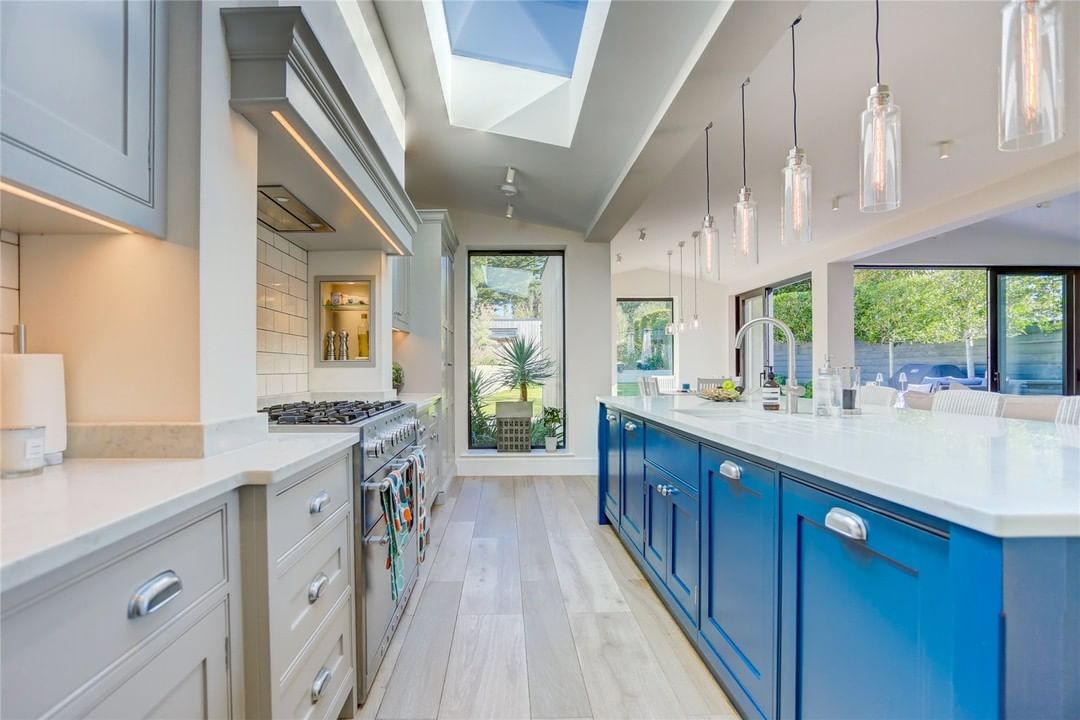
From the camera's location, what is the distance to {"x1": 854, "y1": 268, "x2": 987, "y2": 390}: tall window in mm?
6262

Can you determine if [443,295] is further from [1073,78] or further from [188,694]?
[1073,78]

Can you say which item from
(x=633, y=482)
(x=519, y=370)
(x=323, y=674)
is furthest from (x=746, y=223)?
(x=519, y=370)

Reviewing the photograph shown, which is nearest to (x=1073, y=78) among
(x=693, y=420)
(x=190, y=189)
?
(x=693, y=420)

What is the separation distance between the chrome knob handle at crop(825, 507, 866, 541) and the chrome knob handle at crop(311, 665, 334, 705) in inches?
52.9

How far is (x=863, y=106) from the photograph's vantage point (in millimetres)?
2885

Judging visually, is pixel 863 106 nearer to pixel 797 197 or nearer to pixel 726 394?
pixel 797 197

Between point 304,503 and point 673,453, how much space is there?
55.9 inches

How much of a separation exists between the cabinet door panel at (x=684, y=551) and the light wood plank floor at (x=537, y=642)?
0.20 meters

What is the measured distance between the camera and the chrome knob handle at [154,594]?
72 centimetres

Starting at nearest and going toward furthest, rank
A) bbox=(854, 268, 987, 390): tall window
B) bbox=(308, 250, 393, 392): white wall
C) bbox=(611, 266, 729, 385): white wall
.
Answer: bbox=(308, 250, 393, 392): white wall < bbox=(854, 268, 987, 390): tall window < bbox=(611, 266, 729, 385): white wall

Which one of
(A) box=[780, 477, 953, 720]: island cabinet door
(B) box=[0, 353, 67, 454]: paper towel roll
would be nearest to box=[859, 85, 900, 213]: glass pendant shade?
(A) box=[780, 477, 953, 720]: island cabinet door

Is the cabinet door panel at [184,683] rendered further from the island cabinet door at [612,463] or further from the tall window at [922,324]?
the tall window at [922,324]

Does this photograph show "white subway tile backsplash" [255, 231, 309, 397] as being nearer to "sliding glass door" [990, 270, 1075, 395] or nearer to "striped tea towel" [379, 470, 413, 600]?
"striped tea towel" [379, 470, 413, 600]

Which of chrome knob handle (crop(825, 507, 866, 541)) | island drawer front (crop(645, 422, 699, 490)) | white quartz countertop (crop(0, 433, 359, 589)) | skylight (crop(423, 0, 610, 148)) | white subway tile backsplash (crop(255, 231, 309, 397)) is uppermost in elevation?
skylight (crop(423, 0, 610, 148))
